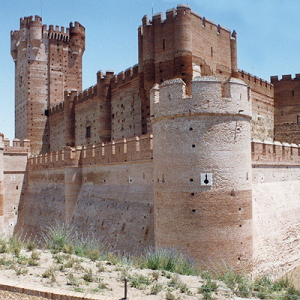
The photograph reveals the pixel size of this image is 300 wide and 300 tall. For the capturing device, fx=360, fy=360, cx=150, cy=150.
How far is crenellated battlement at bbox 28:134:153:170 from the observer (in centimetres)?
1280

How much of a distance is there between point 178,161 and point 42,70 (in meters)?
28.3

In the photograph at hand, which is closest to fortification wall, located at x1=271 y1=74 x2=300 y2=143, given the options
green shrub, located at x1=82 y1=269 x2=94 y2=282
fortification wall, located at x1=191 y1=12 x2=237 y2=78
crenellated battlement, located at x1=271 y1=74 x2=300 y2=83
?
crenellated battlement, located at x1=271 y1=74 x2=300 y2=83

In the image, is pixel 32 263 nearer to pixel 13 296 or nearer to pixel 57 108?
pixel 13 296

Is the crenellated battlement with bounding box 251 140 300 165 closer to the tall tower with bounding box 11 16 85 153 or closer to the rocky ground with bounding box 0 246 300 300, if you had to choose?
the rocky ground with bounding box 0 246 300 300

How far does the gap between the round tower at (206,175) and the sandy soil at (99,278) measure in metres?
2.39

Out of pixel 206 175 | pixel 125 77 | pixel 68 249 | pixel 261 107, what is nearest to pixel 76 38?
pixel 125 77

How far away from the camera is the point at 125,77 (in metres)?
23.0

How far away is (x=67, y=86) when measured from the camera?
35688 millimetres

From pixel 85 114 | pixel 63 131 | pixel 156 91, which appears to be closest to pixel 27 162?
pixel 85 114

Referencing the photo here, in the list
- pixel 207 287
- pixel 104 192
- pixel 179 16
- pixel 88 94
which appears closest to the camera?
pixel 207 287

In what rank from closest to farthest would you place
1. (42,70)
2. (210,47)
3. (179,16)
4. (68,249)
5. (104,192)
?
(68,249)
(104,192)
(179,16)
(210,47)
(42,70)

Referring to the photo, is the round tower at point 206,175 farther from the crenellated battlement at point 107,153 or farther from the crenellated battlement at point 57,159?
the crenellated battlement at point 57,159

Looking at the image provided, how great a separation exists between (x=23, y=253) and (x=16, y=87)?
1265 inches

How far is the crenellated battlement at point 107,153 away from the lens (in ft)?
42.0
